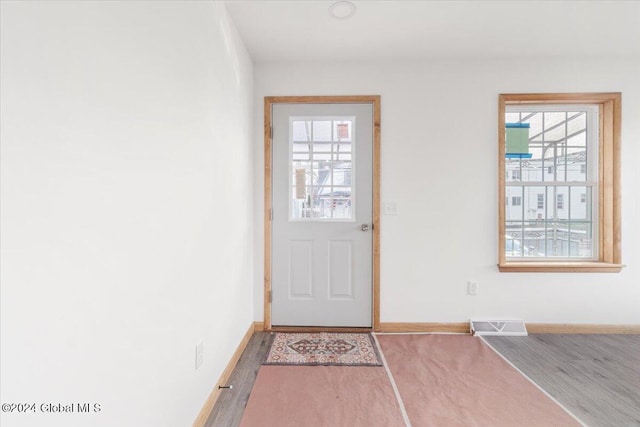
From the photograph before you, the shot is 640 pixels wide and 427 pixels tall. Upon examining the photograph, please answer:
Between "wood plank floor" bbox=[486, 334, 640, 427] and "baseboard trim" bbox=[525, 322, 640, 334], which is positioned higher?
"baseboard trim" bbox=[525, 322, 640, 334]

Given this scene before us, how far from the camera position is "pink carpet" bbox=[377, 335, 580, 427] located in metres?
1.52

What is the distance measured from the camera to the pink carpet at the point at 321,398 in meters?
1.50

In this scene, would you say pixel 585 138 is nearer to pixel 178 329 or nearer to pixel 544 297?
pixel 544 297

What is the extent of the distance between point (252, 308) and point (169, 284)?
4.88ft

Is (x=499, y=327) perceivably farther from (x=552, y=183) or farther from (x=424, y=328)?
(x=552, y=183)

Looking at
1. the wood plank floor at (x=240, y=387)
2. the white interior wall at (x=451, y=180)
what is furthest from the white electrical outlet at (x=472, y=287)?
the wood plank floor at (x=240, y=387)

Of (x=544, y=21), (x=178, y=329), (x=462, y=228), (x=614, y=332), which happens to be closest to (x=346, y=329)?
(x=462, y=228)

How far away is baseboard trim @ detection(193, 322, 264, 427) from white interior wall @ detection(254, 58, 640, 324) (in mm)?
152

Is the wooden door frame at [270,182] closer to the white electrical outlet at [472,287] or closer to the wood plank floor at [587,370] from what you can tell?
the white electrical outlet at [472,287]

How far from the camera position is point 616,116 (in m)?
2.55

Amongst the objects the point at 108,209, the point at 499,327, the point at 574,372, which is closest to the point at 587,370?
the point at 574,372

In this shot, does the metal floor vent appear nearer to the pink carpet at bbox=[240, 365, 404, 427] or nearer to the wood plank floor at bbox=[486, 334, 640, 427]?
the wood plank floor at bbox=[486, 334, 640, 427]

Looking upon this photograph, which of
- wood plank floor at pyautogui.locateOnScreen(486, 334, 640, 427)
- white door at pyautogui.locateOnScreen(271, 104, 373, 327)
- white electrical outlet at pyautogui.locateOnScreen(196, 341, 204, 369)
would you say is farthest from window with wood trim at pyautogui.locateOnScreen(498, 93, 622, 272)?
white electrical outlet at pyautogui.locateOnScreen(196, 341, 204, 369)

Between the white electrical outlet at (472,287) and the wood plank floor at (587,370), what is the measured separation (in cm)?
38
